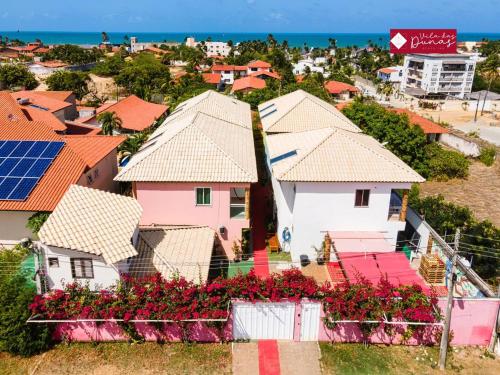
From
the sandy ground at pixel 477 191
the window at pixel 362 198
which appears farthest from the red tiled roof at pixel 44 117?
the sandy ground at pixel 477 191

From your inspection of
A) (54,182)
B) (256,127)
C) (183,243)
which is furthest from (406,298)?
(256,127)

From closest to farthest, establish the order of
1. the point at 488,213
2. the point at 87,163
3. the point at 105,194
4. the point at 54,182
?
the point at 105,194
the point at 54,182
the point at 87,163
the point at 488,213

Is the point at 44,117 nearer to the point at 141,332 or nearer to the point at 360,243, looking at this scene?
the point at 141,332

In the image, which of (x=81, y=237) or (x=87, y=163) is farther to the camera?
(x=87, y=163)

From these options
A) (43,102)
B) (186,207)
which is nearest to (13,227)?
(186,207)

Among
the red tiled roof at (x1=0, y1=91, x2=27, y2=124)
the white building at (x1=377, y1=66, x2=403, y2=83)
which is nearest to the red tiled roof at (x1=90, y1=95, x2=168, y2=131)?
the red tiled roof at (x1=0, y1=91, x2=27, y2=124)

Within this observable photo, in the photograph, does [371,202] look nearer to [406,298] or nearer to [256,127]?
[406,298]
